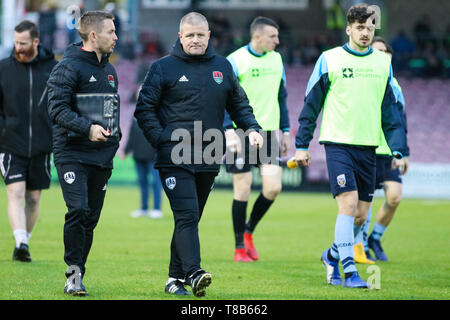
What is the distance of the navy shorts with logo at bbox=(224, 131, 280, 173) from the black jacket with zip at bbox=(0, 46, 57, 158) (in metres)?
2.25

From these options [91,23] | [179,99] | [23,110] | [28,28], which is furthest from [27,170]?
[179,99]

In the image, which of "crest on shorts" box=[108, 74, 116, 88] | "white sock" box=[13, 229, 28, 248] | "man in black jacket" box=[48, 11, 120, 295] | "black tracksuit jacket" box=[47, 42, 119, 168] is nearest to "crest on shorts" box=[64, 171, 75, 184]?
"man in black jacket" box=[48, 11, 120, 295]

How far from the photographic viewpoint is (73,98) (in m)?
7.54

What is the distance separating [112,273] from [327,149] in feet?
8.74

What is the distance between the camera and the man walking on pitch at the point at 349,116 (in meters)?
8.21

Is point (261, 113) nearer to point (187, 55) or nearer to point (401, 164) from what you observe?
point (401, 164)

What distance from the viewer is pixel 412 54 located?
31.2m

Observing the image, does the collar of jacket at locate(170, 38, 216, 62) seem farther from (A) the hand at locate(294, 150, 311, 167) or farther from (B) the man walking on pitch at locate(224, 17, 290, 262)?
(B) the man walking on pitch at locate(224, 17, 290, 262)

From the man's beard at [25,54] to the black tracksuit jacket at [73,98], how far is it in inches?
103

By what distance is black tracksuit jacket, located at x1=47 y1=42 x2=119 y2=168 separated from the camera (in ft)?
24.2

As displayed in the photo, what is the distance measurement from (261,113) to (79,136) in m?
3.83

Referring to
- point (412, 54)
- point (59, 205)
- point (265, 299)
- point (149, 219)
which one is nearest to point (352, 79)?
point (265, 299)

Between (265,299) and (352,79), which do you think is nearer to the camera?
(265,299)
